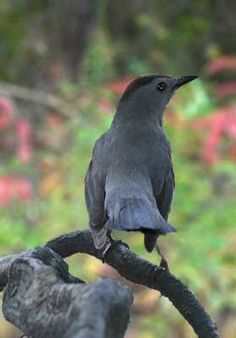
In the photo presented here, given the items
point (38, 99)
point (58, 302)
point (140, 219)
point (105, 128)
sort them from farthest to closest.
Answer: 1. point (38, 99)
2. point (105, 128)
3. point (140, 219)
4. point (58, 302)

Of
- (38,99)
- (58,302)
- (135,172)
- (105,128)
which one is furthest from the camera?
(38,99)

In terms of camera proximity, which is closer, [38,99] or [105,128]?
[105,128]

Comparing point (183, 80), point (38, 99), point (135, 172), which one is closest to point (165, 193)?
point (135, 172)

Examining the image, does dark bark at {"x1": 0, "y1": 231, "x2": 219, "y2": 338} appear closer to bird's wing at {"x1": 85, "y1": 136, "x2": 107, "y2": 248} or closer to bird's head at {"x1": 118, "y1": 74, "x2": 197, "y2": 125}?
bird's wing at {"x1": 85, "y1": 136, "x2": 107, "y2": 248}

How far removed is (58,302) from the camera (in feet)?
3.12

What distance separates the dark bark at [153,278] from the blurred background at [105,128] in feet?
7.24

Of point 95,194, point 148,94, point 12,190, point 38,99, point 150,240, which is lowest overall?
point 150,240

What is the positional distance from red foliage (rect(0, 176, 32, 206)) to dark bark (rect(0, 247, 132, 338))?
8.33ft

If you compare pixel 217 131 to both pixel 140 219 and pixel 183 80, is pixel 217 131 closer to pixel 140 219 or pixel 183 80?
pixel 183 80

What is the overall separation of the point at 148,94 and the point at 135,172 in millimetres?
317

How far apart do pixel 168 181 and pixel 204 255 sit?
1.87 m

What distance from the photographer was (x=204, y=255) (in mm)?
3650

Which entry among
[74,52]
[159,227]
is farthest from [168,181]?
[74,52]

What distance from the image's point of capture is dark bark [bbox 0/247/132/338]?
2.77ft
